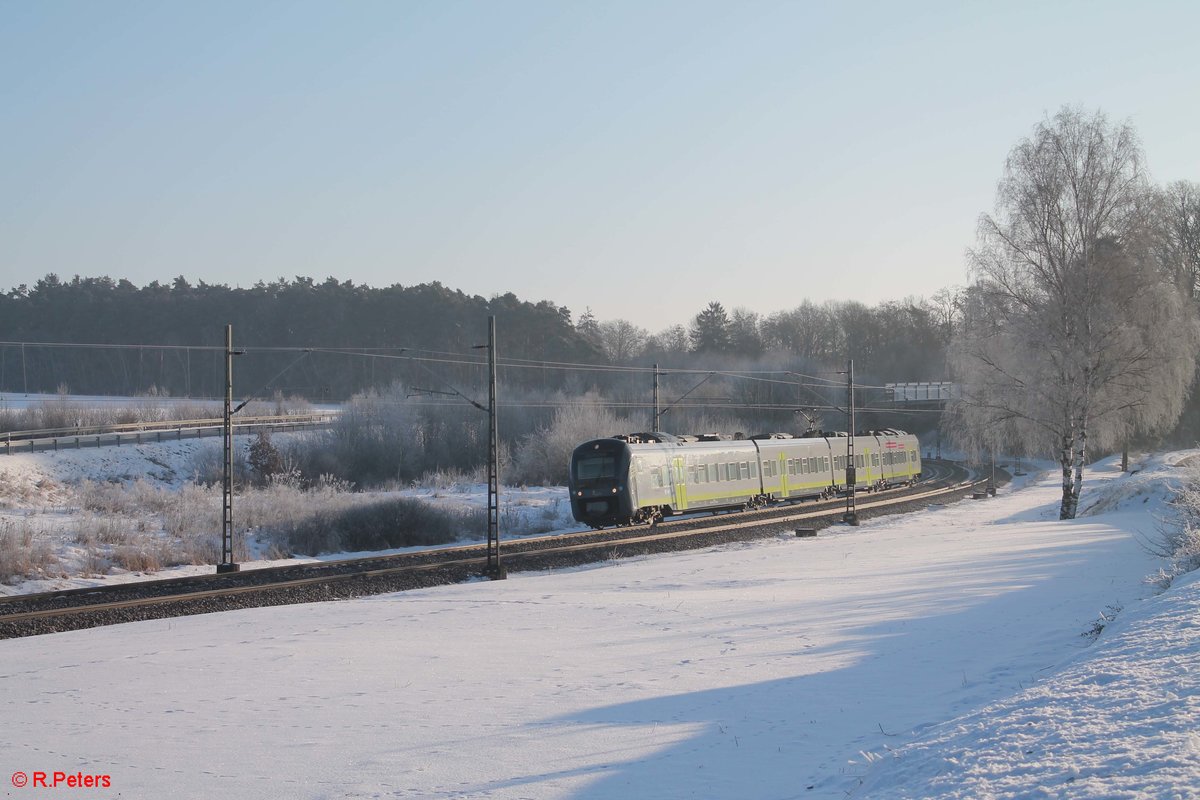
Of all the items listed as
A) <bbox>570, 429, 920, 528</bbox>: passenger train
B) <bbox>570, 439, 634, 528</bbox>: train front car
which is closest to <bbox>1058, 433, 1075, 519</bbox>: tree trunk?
<bbox>570, 429, 920, 528</bbox>: passenger train

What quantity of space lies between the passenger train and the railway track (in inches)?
32.0

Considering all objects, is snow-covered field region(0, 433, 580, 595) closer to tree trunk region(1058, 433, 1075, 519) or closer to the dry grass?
the dry grass

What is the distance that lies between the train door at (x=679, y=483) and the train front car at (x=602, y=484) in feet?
9.18

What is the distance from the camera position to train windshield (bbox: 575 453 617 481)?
31531mm

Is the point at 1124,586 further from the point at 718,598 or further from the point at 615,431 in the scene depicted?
the point at 615,431

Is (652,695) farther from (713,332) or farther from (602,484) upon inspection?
(713,332)

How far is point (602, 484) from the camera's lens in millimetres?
31703

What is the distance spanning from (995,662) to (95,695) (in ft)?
29.8

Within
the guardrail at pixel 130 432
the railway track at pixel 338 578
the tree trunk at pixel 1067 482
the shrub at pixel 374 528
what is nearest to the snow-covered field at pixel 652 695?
the railway track at pixel 338 578

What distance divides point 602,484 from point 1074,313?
15864 millimetres

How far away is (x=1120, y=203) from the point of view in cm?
3241

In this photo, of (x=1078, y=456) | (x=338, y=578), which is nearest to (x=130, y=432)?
(x=338, y=578)

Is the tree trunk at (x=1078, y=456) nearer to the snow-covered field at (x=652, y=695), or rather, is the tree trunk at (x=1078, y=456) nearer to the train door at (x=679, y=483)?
the train door at (x=679, y=483)

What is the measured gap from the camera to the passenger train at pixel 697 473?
104ft
